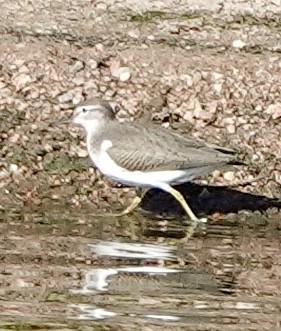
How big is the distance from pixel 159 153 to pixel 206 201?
0.69m

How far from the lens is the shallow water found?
8250 mm

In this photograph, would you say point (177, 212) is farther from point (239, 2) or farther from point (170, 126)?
point (239, 2)

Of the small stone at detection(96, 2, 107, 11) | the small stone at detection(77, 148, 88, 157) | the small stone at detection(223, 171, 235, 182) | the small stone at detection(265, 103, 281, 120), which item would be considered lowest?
the small stone at detection(223, 171, 235, 182)

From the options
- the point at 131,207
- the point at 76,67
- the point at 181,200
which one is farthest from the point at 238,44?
the point at 131,207

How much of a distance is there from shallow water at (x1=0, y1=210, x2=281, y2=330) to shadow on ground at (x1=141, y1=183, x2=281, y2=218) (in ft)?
0.69

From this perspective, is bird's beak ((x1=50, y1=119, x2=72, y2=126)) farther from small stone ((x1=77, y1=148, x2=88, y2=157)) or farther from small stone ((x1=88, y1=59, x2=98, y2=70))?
small stone ((x1=88, y1=59, x2=98, y2=70))

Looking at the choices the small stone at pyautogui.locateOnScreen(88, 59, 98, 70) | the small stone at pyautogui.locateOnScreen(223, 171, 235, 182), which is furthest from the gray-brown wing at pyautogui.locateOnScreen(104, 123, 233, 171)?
the small stone at pyautogui.locateOnScreen(88, 59, 98, 70)

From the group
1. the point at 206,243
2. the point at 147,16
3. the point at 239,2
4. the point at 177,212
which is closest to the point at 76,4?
the point at 147,16

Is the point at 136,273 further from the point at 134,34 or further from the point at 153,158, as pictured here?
the point at 134,34

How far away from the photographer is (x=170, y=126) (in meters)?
12.9

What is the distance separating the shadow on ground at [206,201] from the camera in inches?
469

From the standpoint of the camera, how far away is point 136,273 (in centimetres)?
947

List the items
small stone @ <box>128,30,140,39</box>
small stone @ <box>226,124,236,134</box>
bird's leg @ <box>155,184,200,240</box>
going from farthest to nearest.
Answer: small stone @ <box>128,30,140,39</box> → small stone @ <box>226,124,236,134</box> → bird's leg @ <box>155,184,200,240</box>

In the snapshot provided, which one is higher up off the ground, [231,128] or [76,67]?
[76,67]
